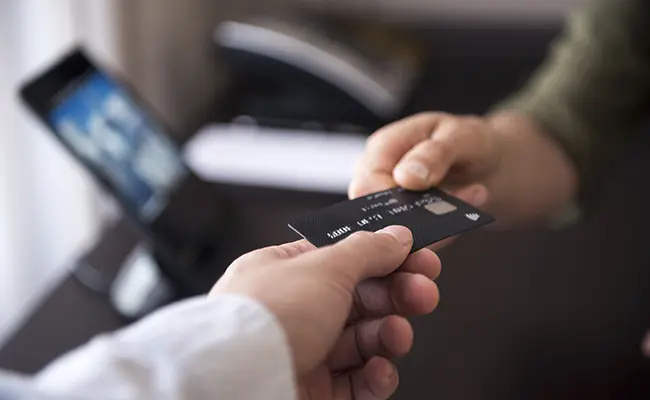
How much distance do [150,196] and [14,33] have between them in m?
0.37

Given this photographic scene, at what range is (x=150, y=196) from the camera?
2.82ft

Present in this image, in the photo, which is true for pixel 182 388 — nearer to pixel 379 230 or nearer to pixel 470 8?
pixel 379 230

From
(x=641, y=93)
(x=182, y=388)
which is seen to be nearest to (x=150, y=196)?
(x=182, y=388)

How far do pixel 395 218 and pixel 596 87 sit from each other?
52 cm

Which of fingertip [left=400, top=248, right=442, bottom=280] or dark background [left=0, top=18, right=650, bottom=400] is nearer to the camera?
fingertip [left=400, top=248, right=442, bottom=280]

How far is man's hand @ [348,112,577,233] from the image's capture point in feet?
2.33

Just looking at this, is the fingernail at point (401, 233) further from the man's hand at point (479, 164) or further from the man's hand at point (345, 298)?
the man's hand at point (479, 164)

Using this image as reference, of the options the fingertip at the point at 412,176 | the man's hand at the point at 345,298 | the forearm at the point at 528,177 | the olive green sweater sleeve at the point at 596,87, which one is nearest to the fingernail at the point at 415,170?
the fingertip at the point at 412,176

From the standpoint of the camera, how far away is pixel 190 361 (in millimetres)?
417

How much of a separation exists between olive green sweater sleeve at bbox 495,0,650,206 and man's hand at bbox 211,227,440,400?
1.53ft

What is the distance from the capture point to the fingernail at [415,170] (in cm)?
67

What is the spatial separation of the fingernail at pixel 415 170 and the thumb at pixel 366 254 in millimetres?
121

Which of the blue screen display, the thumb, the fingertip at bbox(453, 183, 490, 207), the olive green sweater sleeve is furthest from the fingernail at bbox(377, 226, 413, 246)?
the olive green sweater sleeve

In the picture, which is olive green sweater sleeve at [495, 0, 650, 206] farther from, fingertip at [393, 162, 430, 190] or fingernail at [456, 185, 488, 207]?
fingertip at [393, 162, 430, 190]
